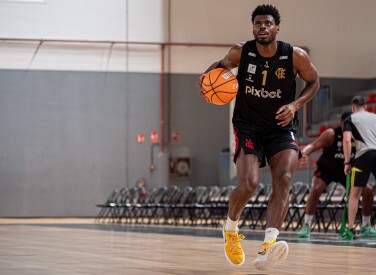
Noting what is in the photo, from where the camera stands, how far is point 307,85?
6953mm

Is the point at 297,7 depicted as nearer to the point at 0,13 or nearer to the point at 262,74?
the point at 0,13

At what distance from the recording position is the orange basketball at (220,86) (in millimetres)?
6754

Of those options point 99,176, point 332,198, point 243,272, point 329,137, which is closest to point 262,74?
point 243,272

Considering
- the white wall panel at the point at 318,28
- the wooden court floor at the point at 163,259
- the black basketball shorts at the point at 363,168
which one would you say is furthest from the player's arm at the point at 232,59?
the white wall panel at the point at 318,28

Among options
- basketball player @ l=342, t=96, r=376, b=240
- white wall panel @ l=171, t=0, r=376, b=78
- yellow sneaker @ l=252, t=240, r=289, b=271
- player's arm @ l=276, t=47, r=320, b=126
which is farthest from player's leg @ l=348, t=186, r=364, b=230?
white wall panel @ l=171, t=0, r=376, b=78

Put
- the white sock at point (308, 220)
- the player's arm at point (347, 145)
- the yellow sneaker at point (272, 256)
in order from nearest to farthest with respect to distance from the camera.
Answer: the yellow sneaker at point (272, 256), the player's arm at point (347, 145), the white sock at point (308, 220)

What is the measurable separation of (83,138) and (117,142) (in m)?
0.92

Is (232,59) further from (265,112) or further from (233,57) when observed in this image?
(265,112)

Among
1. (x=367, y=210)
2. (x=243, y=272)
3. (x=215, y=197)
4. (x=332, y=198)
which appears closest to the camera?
(x=243, y=272)

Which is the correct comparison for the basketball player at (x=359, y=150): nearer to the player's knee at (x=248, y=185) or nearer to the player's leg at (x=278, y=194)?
the player's leg at (x=278, y=194)

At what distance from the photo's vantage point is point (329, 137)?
12.5 metres

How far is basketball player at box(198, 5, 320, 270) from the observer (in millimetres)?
6535

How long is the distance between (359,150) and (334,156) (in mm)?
838

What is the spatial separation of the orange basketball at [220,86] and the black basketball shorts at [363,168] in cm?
509
